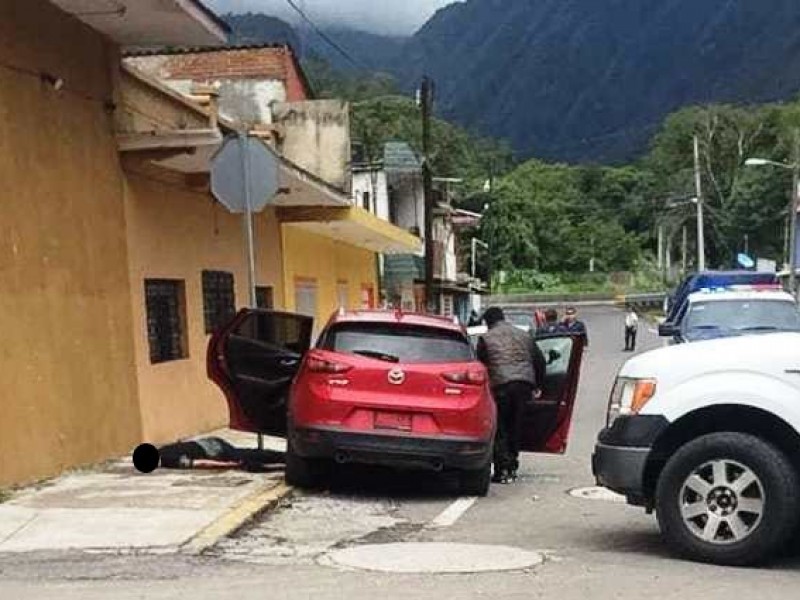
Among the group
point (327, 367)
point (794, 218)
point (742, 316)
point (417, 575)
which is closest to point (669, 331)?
point (742, 316)

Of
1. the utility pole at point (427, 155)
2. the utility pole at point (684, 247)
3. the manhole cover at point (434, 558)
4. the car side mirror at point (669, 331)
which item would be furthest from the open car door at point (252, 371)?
the utility pole at point (684, 247)

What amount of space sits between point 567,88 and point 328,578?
180 metres

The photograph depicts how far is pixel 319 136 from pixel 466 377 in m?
12.7

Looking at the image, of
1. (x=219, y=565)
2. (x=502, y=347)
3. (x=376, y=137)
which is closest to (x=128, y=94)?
(x=502, y=347)

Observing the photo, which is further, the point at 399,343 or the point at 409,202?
the point at 409,202

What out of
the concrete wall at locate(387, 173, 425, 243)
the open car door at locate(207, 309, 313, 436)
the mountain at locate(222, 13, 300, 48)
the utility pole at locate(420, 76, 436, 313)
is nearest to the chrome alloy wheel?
the open car door at locate(207, 309, 313, 436)

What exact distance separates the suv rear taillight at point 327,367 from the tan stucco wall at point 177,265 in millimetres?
3550

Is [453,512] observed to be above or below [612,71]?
below

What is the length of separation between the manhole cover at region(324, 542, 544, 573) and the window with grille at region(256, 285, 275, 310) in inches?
461

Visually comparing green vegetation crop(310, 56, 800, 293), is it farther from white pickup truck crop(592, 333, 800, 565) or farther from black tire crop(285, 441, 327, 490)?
white pickup truck crop(592, 333, 800, 565)

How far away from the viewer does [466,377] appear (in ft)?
34.2

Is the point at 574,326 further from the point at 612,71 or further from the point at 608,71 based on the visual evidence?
the point at 608,71

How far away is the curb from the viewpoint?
8102mm

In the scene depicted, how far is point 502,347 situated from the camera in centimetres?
1167
